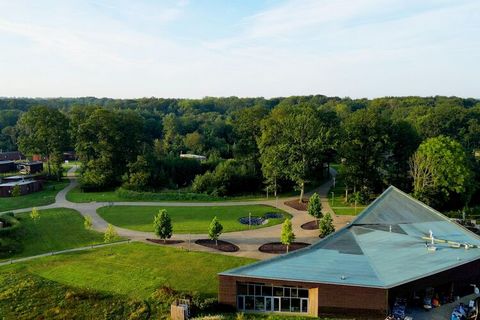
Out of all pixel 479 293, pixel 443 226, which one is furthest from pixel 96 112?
pixel 479 293

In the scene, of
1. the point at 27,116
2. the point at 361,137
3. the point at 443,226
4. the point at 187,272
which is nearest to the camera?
the point at 187,272

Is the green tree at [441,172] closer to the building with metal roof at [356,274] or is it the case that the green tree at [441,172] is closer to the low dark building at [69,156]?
the building with metal roof at [356,274]

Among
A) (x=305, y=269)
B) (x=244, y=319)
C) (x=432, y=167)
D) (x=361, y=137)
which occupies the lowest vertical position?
(x=244, y=319)

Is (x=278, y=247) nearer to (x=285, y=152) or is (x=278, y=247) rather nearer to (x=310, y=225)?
(x=310, y=225)

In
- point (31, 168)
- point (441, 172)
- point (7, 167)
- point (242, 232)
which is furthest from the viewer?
point (7, 167)

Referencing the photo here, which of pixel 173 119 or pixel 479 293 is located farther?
pixel 173 119

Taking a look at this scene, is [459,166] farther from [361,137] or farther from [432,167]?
[361,137]

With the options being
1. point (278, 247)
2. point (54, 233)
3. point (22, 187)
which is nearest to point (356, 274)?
point (278, 247)
